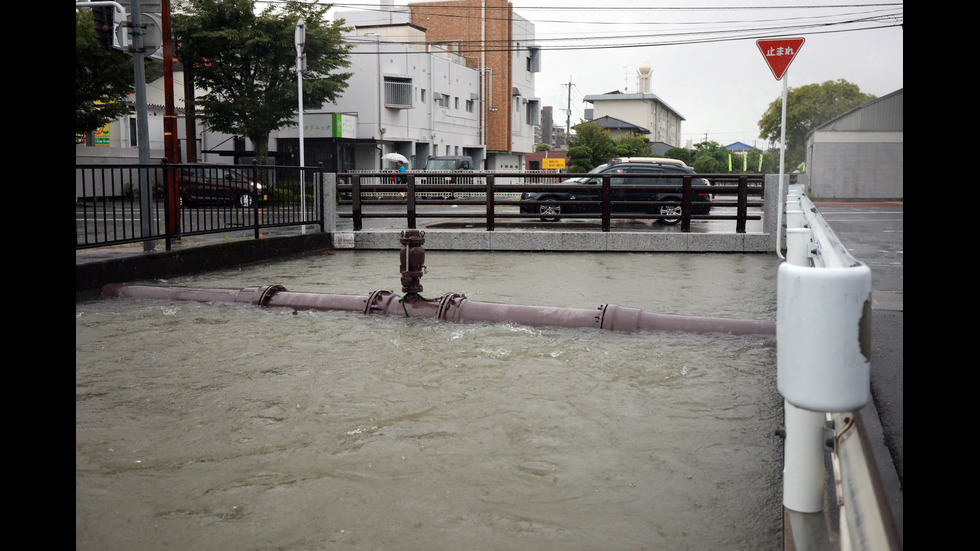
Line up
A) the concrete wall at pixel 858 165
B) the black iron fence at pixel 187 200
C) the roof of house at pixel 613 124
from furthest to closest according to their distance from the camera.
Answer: the roof of house at pixel 613 124, the black iron fence at pixel 187 200, the concrete wall at pixel 858 165

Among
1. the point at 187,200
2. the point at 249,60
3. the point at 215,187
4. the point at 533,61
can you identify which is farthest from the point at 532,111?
the point at 187,200

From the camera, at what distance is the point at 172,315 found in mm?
8141

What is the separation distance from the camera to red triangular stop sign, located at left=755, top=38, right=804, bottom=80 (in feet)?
40.1

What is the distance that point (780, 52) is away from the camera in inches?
483

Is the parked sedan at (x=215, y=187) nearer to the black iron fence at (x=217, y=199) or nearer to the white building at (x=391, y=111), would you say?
the black iron fence at (x=217, y=199)

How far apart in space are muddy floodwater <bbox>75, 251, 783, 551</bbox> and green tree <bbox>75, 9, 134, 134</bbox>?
72.6 ft

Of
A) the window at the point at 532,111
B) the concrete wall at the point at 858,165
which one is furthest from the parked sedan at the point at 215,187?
the window at the point at 532,111

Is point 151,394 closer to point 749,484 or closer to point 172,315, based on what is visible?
point 172,315

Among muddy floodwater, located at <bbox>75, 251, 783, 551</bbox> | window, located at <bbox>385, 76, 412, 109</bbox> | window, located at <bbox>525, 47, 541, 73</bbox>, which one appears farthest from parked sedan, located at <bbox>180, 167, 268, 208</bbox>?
window, located at <bbox>525, 47, 541, 73</bbox>

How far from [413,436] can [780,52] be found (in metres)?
10.0

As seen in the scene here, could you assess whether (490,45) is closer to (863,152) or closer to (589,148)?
(589,148)

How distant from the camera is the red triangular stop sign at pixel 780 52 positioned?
12211 millimetres

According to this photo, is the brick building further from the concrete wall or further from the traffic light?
the concrete wall
